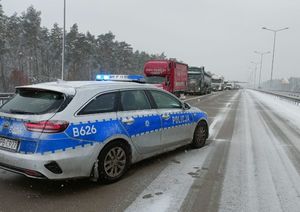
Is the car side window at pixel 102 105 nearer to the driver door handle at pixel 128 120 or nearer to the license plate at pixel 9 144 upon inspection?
the driver door handle at pixel 128 120

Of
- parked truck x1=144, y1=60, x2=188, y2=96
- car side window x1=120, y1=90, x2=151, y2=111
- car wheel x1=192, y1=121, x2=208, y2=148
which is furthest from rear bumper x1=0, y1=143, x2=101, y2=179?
parked truck x1=144, y1=60, x2=188, y2=96

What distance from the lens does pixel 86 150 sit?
4.96 m

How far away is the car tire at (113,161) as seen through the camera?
17.4ft

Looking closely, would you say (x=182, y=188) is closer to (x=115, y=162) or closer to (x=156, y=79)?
(x=115, y=162)

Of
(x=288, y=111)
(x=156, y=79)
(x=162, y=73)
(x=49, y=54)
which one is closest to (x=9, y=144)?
(x=288, y=111)

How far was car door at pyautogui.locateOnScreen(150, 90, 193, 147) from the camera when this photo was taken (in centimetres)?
672

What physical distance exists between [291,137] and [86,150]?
7447 millimetres

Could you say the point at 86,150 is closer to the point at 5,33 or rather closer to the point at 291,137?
the point at 291,137

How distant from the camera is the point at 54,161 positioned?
4641 millimetres

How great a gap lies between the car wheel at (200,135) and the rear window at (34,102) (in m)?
3.91

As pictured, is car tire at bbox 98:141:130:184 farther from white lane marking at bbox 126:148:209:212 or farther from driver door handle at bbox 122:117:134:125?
white lane marking at bbox 126:148:209:212

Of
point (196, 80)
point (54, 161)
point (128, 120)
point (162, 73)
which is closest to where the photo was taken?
point (54, 161)

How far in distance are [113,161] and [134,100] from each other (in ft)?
3.98

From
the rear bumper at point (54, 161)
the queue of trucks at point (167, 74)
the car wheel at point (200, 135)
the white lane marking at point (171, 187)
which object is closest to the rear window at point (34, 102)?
the rear bumper at point (54, 161)
